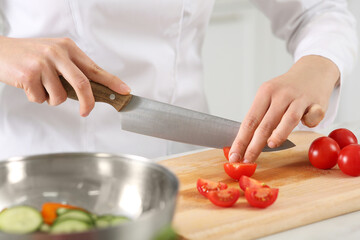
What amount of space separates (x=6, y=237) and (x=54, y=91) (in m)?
0.46

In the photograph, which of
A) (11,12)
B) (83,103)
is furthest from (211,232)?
(11,12)

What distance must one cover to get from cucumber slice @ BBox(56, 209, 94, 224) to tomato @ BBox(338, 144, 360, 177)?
59 cm

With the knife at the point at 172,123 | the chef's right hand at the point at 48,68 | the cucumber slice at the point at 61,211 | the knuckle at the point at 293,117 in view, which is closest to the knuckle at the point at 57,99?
the chef's right hand at the point at 48,68

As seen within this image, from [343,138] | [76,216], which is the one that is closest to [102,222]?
[76,216]

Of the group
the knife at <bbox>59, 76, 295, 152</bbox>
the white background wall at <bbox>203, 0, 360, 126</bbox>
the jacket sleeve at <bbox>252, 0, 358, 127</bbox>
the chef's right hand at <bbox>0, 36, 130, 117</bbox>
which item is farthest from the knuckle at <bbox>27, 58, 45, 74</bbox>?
the white background wall at <bbox>203, 0, 360, 126</bbox>

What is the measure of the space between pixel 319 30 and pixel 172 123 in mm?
511

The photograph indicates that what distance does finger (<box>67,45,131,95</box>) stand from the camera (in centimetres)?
101

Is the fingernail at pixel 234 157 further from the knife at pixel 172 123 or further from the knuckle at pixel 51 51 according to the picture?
the knuckle at pixel 51 51

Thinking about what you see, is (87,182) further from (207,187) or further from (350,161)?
(350,161)

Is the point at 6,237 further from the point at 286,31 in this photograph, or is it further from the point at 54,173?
the point at 286,31

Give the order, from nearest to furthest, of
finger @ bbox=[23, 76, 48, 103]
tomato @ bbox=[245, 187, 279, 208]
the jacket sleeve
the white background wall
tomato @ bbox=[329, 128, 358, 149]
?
1. tomato @ bbox=[245, 187, 279, 208]
2. finger @ bbox=[23, 76, 48, 103]
3. tomato @ bbox=[329, 128, 358, 149]
4. the jacket sleeve
5. the white background wall

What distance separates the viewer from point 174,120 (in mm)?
1149

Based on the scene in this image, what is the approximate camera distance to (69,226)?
61cm

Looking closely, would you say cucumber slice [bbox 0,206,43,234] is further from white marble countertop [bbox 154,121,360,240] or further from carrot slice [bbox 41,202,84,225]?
white marble countertop [bbox 154,121,360,240]
